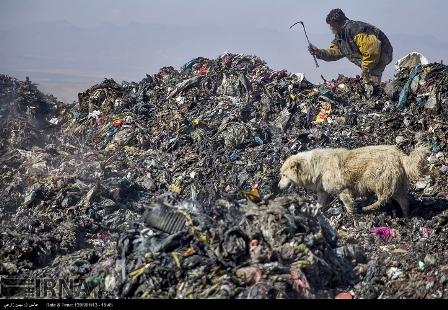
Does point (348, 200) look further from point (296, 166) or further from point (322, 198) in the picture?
point (296, 166)

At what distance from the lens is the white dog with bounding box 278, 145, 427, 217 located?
760cm

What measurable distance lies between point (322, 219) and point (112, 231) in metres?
3.44

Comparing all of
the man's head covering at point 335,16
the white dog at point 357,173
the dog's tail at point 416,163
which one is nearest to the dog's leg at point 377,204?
the white dog at point 357,173

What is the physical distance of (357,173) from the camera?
306 inches

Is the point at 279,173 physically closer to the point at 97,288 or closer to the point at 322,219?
the point at 322,219

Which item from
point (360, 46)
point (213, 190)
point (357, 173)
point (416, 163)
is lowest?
point (213, 190)

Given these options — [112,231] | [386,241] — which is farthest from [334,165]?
[112,231]

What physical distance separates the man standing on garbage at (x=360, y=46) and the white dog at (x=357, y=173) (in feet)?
14.7

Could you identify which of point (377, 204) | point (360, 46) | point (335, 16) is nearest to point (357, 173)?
point (377, 204)

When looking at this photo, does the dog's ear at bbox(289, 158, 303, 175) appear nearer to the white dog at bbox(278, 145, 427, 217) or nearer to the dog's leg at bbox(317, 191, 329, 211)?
the white dog at bbox(278, 145, 427, 217)

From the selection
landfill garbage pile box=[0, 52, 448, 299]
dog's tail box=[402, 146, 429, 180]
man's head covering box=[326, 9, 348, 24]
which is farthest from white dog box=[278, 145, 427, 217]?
man's head covering box=[326, 9, 348, 24]

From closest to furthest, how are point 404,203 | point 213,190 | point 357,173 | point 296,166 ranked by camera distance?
point 357,173 < point 404,203 < point 296,166 < point 213,190

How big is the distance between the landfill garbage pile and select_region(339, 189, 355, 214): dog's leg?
148 millimetres

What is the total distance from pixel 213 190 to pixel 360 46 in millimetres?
5406
